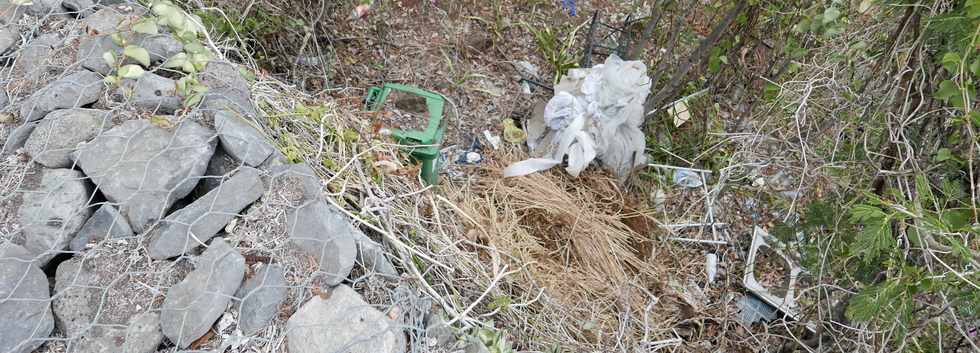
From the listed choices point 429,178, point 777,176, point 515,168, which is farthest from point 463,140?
point 777,176

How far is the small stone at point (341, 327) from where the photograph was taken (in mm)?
1281

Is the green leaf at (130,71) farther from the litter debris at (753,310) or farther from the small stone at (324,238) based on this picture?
the litter debris at (753,310)

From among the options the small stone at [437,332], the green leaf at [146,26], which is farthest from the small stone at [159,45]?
the small stone at [437,332]

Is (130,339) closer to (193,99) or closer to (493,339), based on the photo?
(193,99)

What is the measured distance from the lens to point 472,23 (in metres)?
3.25

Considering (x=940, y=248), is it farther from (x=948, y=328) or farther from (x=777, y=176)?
(x=777, y=176)

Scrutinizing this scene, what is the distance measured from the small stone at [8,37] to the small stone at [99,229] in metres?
0.78

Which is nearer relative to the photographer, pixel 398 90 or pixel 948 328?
pixel 948 328

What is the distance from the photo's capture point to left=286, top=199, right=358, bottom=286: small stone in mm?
1372

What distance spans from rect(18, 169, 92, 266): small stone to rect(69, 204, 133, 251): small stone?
18 millimetres

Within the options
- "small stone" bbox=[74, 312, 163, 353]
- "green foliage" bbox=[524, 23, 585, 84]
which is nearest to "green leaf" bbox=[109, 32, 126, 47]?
"small stone" bbox=[74, 312, 163, 353]

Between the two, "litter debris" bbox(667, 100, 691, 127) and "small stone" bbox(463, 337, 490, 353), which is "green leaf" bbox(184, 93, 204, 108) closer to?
"small stone" bbox(463, 337, 490, 353)

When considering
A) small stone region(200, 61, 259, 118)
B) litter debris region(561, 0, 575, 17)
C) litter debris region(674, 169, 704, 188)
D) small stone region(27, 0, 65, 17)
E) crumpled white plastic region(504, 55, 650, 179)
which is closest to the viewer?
small stone region(200, 61, 259, 118)

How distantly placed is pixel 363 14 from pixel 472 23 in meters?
0.58
